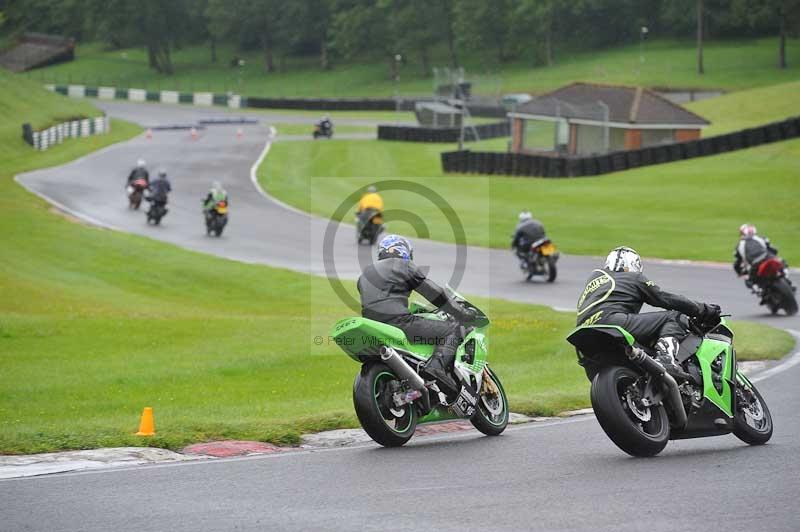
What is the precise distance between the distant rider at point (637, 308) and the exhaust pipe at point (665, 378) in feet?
0.65

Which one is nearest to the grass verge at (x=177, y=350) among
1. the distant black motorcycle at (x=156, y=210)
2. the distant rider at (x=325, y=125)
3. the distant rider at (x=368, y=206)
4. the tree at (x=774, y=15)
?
the distant rider at (x=368, y=206)

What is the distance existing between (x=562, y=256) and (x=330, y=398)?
2049cm

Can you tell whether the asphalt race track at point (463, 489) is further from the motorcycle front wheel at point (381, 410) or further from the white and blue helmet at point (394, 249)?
the white and blue helmet at point (394, 249)

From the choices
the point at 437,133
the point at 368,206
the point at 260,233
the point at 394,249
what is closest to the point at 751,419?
the point at 394,249

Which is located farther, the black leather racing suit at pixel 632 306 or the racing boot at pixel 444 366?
the racing boot at pixel 444 366

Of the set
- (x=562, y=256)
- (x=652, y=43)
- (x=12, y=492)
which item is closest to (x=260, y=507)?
(x=12, y=492)

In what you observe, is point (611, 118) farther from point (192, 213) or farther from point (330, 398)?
point (330, 398)

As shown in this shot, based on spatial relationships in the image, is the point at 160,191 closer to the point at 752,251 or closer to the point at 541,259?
the point at 541,259

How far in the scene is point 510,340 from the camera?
18891mm

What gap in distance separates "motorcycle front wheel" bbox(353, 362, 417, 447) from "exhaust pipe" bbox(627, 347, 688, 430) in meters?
1.99

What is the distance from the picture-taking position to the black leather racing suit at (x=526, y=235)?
27531 mm

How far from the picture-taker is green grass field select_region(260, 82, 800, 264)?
36594mm

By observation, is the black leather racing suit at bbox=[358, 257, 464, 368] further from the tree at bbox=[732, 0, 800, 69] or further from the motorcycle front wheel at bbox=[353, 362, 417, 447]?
the tree at bbox=[732, 0, 800, 69]

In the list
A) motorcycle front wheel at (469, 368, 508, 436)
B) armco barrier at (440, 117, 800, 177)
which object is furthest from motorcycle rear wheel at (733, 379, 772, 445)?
armco barrier at (440, 117, 800, 177)
